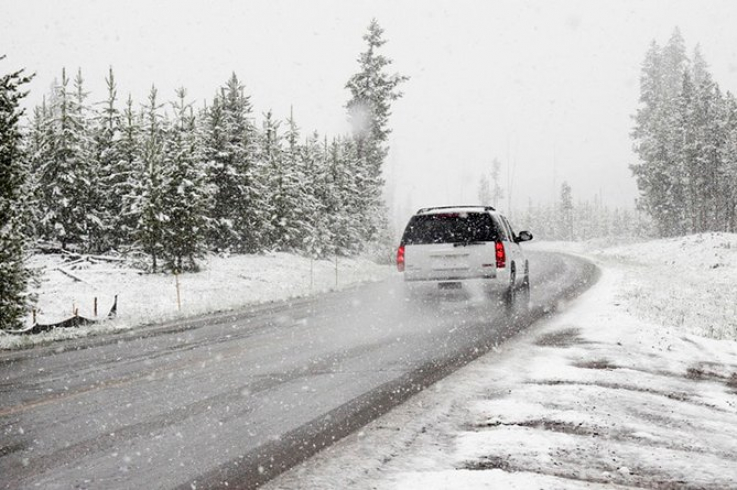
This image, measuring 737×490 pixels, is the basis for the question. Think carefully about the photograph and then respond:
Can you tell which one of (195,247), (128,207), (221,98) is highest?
(221,98)

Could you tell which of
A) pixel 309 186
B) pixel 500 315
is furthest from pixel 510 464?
pixel 309 186

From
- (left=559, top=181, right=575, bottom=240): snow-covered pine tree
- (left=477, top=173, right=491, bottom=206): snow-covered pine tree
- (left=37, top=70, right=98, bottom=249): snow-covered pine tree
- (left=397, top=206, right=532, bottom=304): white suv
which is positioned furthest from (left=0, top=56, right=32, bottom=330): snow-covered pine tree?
(left=477, top=173, right=491, bottom=206): snow-covered pine tree

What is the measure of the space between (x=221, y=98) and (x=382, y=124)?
1622 cm

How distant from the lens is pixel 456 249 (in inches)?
492

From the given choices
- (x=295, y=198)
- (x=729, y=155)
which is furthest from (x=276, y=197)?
(x=729, y=155)

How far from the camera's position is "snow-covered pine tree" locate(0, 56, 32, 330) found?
12430 millimetres

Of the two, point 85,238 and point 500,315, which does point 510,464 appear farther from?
point 85,238

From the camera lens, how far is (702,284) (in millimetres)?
20859

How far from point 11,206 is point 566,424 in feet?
39.7

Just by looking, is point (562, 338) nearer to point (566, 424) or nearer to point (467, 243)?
point (467, 243)

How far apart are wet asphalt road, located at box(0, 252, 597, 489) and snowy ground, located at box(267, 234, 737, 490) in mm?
449

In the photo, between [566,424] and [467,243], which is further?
[467,243]

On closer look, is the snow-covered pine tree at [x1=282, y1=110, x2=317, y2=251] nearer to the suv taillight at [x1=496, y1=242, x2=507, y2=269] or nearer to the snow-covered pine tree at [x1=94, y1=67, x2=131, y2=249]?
the snow-covered pine tree at [x1=94, y1=67, x2=131, y2=249]

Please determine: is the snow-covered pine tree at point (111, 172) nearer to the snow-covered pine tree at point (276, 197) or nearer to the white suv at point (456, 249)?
the snow-covered pine tree at point (276, 197)
